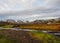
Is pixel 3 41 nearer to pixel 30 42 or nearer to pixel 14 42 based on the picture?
pixel 14 42

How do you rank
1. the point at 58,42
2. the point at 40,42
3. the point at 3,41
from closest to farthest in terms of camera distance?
the point at 3,41 → the point at 40,42 → the point at 58,42

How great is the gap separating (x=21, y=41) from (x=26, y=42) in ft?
2.92

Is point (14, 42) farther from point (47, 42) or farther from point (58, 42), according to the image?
point (58, 42)

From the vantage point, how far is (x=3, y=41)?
26.0 m

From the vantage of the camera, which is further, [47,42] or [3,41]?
[47,42]

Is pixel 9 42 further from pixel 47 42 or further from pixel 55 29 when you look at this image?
pixel 55 29

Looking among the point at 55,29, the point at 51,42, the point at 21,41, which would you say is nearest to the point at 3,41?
the point at 21,41

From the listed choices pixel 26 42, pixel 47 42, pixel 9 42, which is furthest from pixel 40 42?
pixel 9 42

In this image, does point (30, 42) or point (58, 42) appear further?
point (58, 42)

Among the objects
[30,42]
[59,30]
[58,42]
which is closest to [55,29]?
[59,30]

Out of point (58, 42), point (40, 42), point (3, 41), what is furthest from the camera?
point (58, 42)

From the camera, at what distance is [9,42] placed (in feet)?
86.3

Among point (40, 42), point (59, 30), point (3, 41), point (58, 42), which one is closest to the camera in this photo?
point (3, 41)

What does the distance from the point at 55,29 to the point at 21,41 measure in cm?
3643
